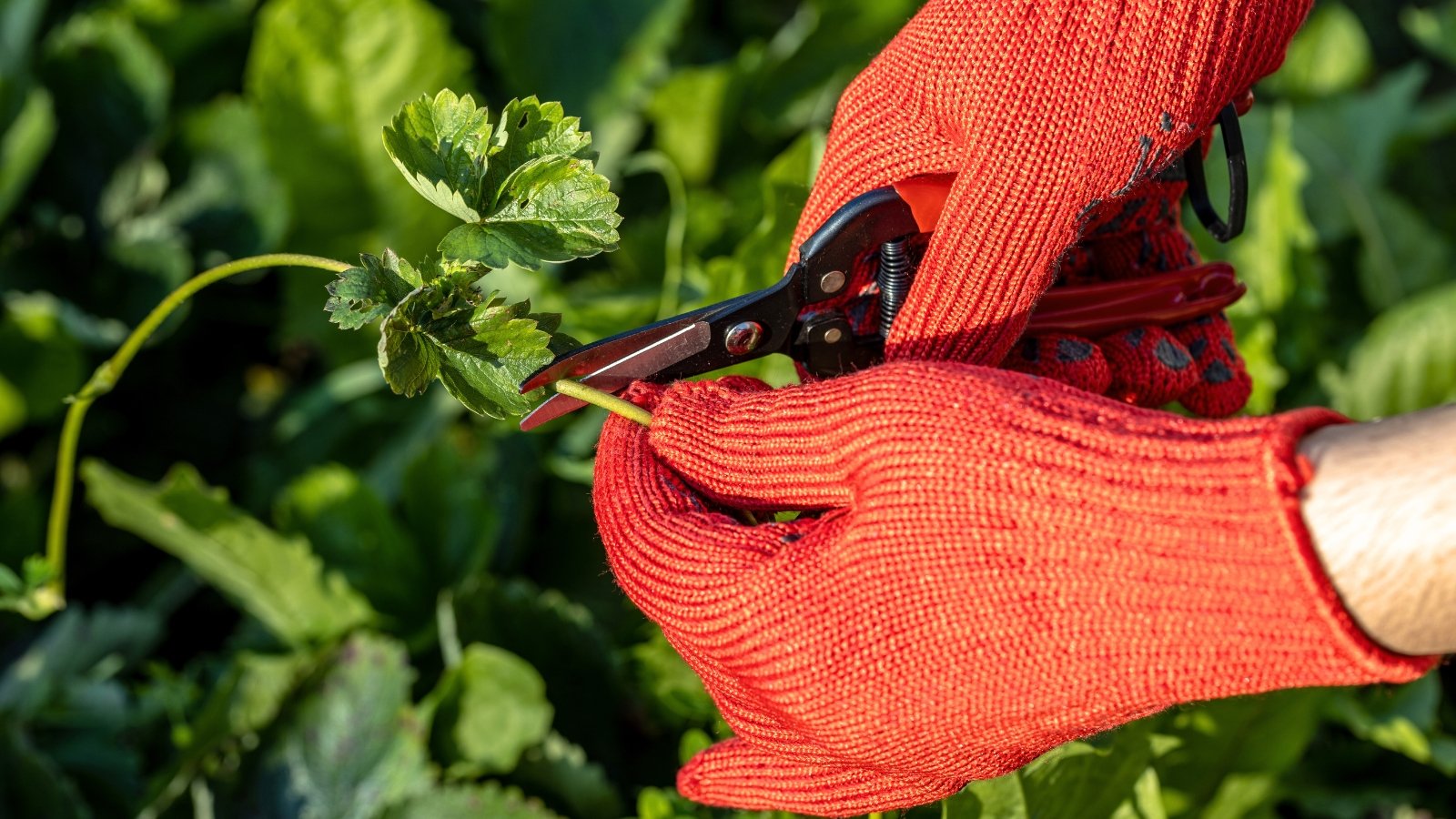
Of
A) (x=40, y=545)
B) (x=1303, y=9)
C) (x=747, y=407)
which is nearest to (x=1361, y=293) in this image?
(x=1303, y=9)

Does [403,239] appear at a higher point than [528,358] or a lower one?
higher

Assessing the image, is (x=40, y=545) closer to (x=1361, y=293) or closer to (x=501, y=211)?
(x=501, y=211)

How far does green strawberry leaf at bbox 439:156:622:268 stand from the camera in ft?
2.41

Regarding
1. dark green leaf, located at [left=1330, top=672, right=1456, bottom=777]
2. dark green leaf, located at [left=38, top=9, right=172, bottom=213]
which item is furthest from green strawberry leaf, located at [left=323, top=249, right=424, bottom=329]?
dark green leaf, located at [left=38, top=9, right=172, bottom=213]

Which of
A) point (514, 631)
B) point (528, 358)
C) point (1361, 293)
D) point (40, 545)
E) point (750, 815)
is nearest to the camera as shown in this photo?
point (528, 358)

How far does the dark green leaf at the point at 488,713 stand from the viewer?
1.24m

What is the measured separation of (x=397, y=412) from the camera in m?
1.78

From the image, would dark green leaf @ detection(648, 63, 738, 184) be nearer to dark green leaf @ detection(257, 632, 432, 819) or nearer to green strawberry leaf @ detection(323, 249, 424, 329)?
dark green leaf @ detection(257, 632, 432, 819)

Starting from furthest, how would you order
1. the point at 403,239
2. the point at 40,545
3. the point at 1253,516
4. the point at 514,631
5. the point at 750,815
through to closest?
the point at 403,239, the point at 40,545, the point at 514,631, the point at 750,815, the point at 1253,516

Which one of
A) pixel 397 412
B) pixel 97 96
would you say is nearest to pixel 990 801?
pixel 397 412

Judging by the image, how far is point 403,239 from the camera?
5.68 ft

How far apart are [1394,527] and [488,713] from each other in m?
0.89

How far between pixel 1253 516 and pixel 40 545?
4.81 feet

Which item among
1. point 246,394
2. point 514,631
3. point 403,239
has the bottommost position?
point 514,631
